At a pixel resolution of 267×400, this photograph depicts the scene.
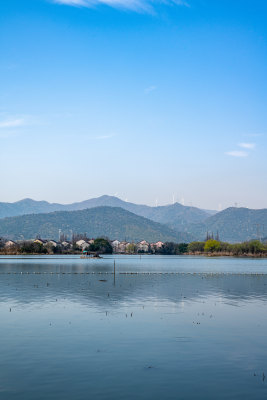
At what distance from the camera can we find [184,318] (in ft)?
139

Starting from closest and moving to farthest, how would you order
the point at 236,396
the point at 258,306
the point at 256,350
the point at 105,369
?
1. the point at 236,396
2. the point at 105,369
3. the point at 256,350
4. the point at 258,306

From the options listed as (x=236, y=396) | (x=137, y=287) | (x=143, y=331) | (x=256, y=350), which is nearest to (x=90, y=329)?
(x=143, y=331)

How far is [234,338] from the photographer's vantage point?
112ft

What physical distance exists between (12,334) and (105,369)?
1163cm

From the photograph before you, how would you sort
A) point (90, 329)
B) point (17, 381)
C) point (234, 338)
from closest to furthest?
1. point (17, 381)
2. point (234, 338)
3. point (90, 329)

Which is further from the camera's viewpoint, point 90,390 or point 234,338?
point 234,338

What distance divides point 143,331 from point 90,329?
432 cm

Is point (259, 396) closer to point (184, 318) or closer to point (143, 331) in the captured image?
point (143, 331)

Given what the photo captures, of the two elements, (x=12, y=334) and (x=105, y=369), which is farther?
(x=12, y=334)

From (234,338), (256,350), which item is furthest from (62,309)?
(256,350)

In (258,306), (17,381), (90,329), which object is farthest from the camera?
(258,306)

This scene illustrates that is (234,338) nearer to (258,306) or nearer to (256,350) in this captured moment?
(256,350)

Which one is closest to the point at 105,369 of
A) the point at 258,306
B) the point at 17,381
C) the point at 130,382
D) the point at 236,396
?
the point at 130,382

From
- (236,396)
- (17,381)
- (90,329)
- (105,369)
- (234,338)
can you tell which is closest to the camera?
(236,396)
